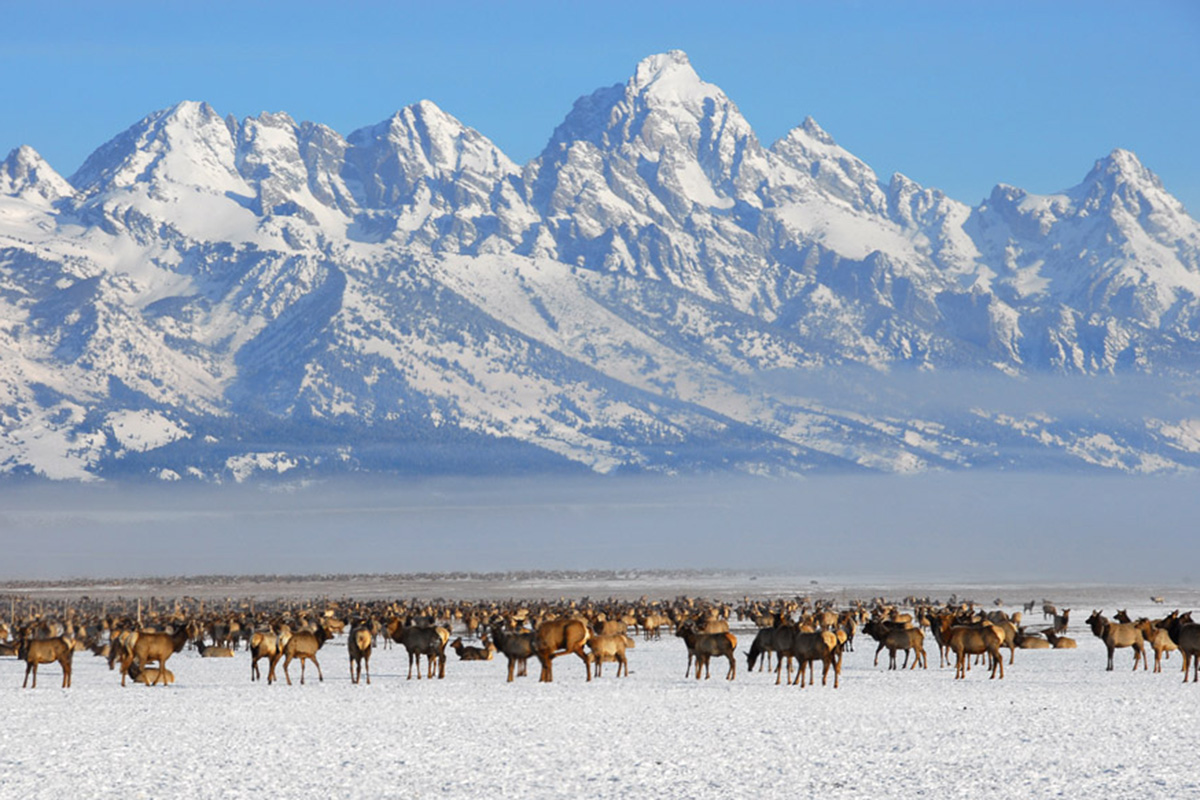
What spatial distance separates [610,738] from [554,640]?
13.4m

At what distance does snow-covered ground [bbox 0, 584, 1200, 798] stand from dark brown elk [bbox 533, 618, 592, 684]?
60cm

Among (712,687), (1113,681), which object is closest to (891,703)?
(712,687)

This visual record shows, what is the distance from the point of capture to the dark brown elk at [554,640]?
4438cm

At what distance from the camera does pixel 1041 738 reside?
30969 mm

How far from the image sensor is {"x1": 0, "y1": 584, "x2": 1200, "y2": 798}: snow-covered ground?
2636 cm

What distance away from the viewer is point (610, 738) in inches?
1234

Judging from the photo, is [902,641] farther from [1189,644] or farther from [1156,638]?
[1189,644]

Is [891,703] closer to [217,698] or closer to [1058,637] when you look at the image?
[217,698]

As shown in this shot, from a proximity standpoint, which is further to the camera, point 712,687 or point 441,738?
point 712,687

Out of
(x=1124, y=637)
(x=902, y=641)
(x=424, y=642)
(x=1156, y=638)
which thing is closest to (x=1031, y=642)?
(x=1124, y=637)

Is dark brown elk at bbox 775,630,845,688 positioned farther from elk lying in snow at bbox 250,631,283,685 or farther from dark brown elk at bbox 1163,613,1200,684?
elk lying in snow at bbox 250,631,283,685

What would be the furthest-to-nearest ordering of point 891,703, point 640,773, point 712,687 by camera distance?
point 712,687, point 891,703, point 640,773

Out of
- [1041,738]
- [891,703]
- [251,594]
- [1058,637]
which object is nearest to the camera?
[1041,738]

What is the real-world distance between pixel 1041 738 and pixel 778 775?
6.69m
